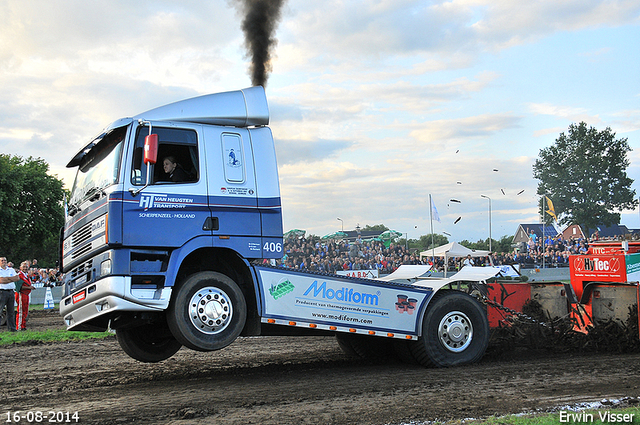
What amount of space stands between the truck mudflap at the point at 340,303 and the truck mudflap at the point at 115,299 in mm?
1174

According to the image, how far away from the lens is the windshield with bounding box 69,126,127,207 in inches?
250

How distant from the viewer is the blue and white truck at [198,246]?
20.1ft

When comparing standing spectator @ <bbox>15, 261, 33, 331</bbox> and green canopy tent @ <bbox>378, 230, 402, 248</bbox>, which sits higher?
green canopy tent @ <bbox>378, 230, 402, 248</bbox>

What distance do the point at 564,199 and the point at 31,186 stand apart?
5594 cm

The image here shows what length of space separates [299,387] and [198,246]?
2037mm

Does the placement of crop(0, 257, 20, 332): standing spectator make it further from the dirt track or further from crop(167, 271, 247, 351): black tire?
crop(167, 271, 247, 351): black tire

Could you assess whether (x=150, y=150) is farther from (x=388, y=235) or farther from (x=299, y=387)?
(x=388, y=235)

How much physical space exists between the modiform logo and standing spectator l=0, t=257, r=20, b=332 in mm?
9497

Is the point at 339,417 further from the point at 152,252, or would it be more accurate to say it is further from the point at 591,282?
the point at 591,282

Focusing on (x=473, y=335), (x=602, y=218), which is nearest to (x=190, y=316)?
(x=473, y=335)

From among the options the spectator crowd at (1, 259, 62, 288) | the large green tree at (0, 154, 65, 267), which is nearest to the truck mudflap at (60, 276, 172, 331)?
the spectator crowd at (1, 259, 62, 288)

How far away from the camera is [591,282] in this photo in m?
8.94

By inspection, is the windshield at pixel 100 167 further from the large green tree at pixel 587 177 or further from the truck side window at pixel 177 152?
the large green tree at pixel 587 177

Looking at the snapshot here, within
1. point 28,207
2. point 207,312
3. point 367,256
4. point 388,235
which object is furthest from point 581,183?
point 207,312
